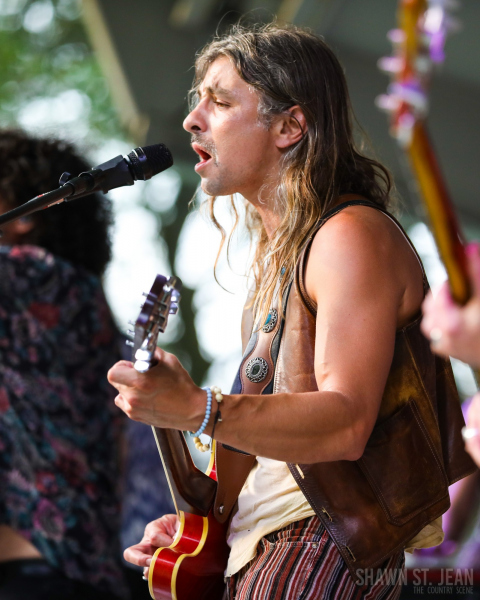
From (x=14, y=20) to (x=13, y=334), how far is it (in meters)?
11.5

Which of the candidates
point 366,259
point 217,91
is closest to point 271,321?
point 366,259

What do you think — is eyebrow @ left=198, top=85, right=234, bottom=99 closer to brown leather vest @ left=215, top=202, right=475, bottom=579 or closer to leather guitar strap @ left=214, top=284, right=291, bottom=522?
brown leather vest @ left=215, top=202, right=475, bottom=579

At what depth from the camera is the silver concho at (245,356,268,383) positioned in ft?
6.45

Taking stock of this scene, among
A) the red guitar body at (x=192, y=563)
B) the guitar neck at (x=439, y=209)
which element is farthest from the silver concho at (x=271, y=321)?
the guitar neck at (x=439, y=209)

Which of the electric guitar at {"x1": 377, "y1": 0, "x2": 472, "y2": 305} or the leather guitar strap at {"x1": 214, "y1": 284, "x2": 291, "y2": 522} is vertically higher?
the electric guitar at {"x1": 377, "y1": 0, "x2": 472, "y2": 305}

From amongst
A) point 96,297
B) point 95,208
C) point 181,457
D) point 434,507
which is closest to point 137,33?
point 95,208

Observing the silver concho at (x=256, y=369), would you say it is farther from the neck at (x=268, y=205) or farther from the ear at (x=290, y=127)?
the ear at (x=290, y=127)

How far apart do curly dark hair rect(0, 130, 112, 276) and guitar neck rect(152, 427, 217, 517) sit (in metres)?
1.42

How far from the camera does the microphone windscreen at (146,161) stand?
1.97 meters

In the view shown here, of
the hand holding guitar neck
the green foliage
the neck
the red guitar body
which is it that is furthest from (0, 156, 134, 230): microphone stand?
the green foliage

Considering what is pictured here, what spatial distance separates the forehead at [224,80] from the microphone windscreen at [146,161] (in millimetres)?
402

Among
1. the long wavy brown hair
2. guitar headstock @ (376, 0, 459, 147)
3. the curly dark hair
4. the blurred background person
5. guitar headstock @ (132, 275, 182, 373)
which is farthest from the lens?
the curly dark hair

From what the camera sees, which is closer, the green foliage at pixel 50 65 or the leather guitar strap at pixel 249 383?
the leather guitar strap at pixel 249 383

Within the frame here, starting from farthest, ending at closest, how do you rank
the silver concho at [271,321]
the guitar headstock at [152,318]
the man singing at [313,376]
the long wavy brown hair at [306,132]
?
the long wavy brown hair at [306,132] → the silver concho at [271,321] → the man singing at [313,376] → the guitar headstock at [152,318]
